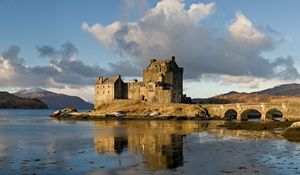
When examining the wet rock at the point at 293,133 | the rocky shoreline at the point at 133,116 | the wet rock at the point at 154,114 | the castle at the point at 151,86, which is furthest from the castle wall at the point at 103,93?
the wet rock at the point at 293,133

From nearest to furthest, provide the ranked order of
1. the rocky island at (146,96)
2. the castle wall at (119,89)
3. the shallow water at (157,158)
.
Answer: the shallow water at (157,158)
the rocky island at (146,96)
the castle wall at (119,89)

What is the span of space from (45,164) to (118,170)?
4.50m

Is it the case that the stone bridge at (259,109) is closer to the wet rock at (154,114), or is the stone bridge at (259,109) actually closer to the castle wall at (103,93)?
the wet rock at (154,114)

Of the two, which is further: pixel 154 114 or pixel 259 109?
pixel 154 114

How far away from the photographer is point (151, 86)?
87.9 m

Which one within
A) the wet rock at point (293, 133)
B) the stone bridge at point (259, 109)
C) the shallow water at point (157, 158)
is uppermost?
the stone bridge at point (259, 109)

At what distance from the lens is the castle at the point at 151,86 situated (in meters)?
87.1

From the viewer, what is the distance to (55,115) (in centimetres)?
10075

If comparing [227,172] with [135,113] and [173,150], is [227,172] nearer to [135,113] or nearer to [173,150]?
[173,150]

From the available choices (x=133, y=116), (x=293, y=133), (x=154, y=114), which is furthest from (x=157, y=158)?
(x=133, y=116)

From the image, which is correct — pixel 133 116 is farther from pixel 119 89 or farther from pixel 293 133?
pixel 293 133

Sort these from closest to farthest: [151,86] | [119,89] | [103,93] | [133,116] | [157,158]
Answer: [157,158] → [133,116] → [151,86] → [119,89] → [103,93]

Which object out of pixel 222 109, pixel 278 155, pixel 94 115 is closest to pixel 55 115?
pixel 94 115

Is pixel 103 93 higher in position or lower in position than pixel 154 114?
higher
